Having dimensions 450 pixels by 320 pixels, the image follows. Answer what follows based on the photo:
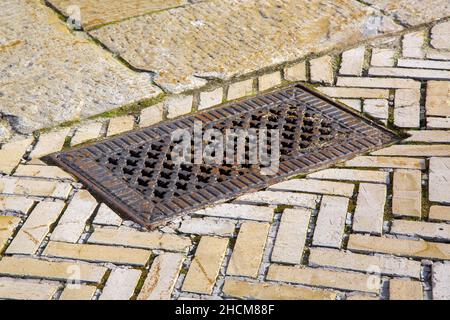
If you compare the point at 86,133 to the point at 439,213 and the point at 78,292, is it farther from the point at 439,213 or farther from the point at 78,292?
the point at 439,213

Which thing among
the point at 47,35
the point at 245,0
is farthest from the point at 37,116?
the point at 245,0

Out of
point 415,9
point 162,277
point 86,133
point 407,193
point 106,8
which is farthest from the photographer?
point 106,8

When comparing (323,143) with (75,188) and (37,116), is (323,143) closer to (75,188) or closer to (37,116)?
(75,188)

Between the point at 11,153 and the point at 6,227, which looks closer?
the point at 6,227

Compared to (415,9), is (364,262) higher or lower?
lower

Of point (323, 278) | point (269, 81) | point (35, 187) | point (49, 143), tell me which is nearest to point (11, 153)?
point (49, 143)

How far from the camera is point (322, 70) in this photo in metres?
4.76

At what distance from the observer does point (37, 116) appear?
14.4 ft

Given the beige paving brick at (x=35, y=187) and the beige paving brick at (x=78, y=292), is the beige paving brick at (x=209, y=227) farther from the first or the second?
the beige paving brick at (x=35, y=187)

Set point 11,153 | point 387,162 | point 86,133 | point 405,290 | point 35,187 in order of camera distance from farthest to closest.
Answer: point 86,133, point 11,153, point 387,162, point 35,187, point 405,290

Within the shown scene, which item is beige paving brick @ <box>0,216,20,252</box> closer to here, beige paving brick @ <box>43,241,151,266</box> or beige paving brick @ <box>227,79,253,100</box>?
beige paving brick @ <box>43,241,151,266</box>

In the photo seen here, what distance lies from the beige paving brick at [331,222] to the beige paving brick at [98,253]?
71cm

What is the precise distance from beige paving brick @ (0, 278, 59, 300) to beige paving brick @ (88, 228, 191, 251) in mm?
320

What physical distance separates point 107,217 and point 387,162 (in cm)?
134
